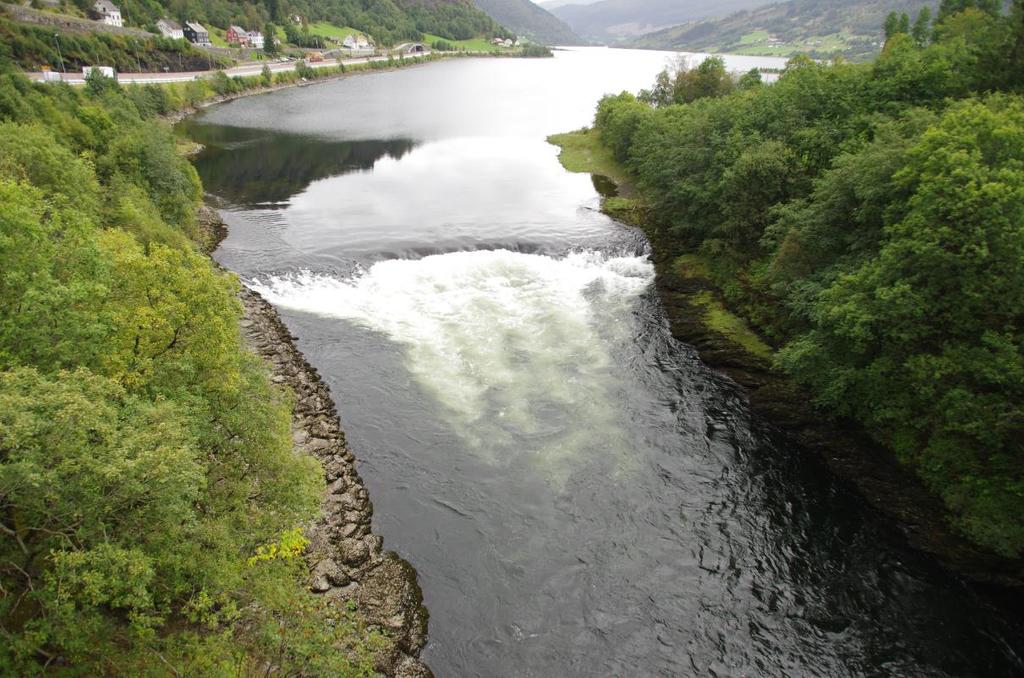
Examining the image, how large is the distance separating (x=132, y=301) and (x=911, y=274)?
3246cm

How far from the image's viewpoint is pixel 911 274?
2617 cm

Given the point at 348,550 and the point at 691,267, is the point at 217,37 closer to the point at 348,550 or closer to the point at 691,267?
the point at 691,267

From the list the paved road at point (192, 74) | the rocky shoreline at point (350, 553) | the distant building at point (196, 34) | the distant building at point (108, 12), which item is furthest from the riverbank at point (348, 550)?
the distant building at point (196, 34)

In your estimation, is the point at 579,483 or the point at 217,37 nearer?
the point at 579,483

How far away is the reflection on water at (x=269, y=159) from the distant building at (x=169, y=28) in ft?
258

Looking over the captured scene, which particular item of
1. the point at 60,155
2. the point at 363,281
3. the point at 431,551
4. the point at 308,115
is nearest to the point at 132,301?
the point at 431,551

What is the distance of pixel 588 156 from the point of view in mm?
92250

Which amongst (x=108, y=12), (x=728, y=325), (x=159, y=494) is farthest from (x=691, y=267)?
(x=108, y=12)

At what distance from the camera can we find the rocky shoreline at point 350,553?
791 inches

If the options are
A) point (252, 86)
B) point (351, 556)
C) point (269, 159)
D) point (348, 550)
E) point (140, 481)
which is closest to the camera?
point (140, 481)

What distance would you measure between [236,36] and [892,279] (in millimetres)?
215888

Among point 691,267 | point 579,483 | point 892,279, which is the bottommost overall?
point 579,483

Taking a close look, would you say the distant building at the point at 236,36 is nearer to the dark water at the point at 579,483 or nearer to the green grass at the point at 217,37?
the green grass at the point at 217,37

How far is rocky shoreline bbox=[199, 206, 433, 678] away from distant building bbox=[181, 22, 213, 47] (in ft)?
599
